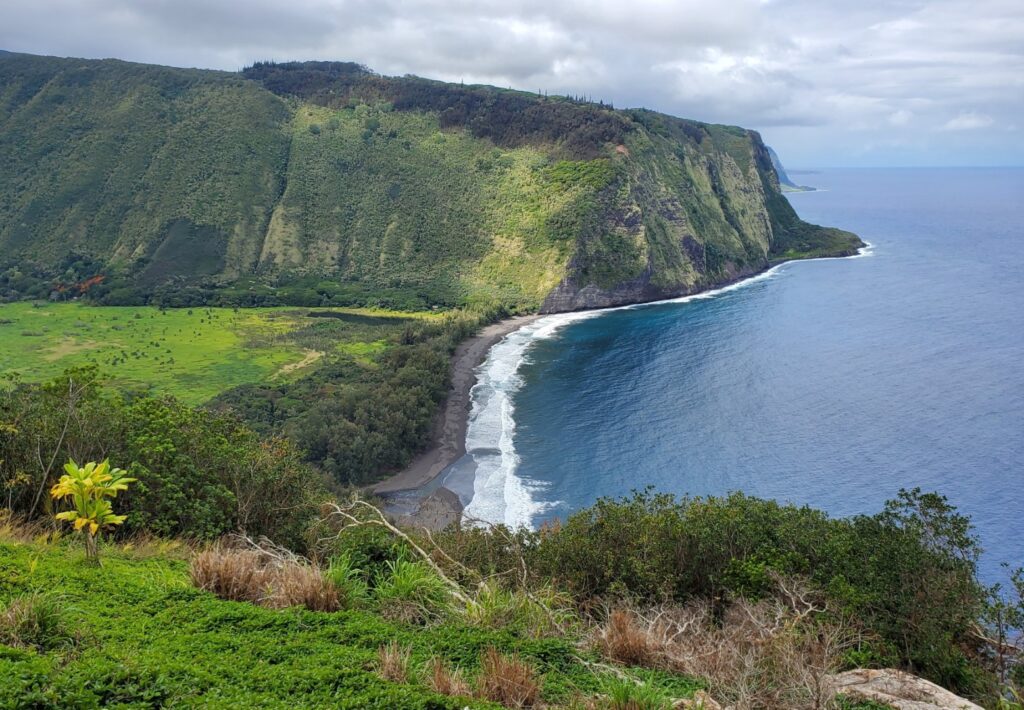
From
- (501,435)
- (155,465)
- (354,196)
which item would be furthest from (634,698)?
(354,196)

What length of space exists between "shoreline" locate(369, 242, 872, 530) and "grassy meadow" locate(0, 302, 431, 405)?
10.9 meters

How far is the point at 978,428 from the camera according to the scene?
2111 inches

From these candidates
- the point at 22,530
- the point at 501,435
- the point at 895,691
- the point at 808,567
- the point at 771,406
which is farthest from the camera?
the point at 771,406

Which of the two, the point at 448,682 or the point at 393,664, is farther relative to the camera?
the point at 393,664

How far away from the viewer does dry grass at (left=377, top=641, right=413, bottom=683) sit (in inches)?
394

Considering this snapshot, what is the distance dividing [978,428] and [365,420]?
4753 centimetres

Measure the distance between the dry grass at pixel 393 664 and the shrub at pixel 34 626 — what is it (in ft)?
14.5

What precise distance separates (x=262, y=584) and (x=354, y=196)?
441 feet

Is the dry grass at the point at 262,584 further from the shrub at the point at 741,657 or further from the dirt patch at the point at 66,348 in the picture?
the dirt patch at the point at 66,348

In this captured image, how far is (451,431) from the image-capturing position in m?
60.3

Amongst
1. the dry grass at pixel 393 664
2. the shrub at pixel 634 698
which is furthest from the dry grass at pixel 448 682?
the shrub at pixel 634 698

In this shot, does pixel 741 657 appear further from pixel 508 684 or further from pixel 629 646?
pixel 508 684

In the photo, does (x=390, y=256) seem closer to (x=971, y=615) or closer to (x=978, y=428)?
(x=978, y=428)

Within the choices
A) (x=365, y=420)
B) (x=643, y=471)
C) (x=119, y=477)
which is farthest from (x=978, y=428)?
(x=119, y=477)
